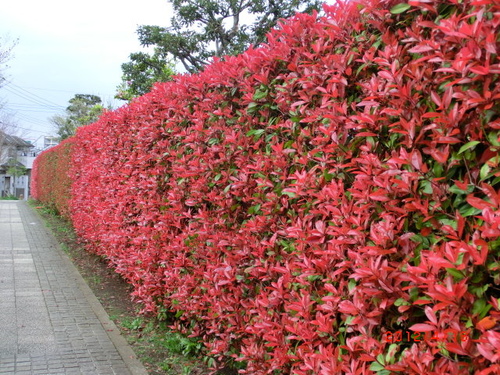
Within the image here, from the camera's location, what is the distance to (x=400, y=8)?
79.4 inches

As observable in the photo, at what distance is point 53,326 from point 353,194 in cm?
461

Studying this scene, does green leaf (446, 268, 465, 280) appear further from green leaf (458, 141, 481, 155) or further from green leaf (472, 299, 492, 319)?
green leaf (458, 141, 481, 155)

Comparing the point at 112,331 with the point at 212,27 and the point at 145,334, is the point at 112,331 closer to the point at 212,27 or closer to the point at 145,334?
the point at 145,334

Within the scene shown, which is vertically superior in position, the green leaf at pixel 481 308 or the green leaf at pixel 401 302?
the green leaf at pixel 481 308

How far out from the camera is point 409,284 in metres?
1.95

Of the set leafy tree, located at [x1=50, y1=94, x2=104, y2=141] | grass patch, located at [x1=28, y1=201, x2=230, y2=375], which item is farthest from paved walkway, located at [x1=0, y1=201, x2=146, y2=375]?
leafy tree, located at [x1=50, y1=94, x2=104, y2=141]

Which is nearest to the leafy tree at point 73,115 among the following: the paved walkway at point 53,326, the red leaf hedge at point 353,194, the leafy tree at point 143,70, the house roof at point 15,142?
the house roof at point 15,142

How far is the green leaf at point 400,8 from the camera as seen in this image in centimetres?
199

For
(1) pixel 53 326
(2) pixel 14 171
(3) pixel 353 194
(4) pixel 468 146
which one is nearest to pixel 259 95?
(3) pixel 353 194

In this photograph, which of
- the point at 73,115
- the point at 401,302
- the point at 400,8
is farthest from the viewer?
the point at 73,115

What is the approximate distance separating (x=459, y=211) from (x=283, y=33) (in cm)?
176

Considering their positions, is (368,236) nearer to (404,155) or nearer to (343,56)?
(404,155)

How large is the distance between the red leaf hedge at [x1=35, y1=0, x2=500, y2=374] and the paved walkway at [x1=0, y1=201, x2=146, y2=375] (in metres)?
1.13

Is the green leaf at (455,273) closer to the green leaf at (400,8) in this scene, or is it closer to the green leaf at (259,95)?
the green leaf at (400,8)
